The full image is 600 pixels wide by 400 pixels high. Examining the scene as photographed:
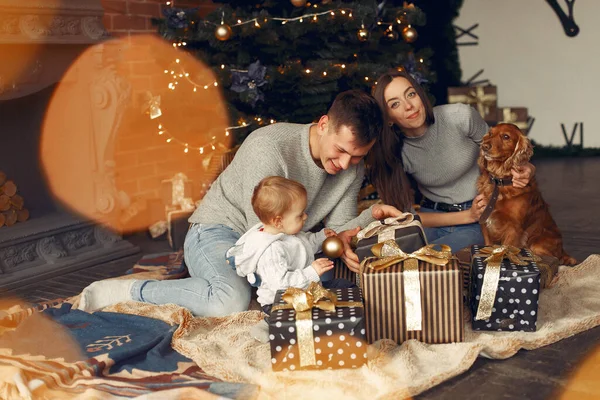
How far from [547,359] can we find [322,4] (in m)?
2.75

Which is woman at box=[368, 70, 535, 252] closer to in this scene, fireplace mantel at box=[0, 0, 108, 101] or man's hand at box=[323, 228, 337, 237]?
man's hand at box=[323, 228, 337, 237]

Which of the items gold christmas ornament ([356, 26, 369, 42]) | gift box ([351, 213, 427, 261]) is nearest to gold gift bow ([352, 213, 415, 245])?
gift box ([351, 213, 427, 261])

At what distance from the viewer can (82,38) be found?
4.07 metres

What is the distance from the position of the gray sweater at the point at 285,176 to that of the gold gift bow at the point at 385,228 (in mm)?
303

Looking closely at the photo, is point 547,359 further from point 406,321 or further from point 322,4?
point 322,4

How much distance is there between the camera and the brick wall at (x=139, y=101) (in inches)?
186

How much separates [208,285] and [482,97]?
17.1ft

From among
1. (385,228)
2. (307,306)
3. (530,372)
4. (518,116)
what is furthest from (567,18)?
(307,306)

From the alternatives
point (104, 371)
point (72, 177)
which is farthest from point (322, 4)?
point (104, 371)

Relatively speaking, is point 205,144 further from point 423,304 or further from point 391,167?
point 423,304

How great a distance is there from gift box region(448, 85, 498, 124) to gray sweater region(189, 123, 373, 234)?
14.8ft

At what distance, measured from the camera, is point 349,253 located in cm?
292

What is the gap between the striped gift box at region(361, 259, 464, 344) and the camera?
2.50m

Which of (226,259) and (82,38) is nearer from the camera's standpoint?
(226,259)
